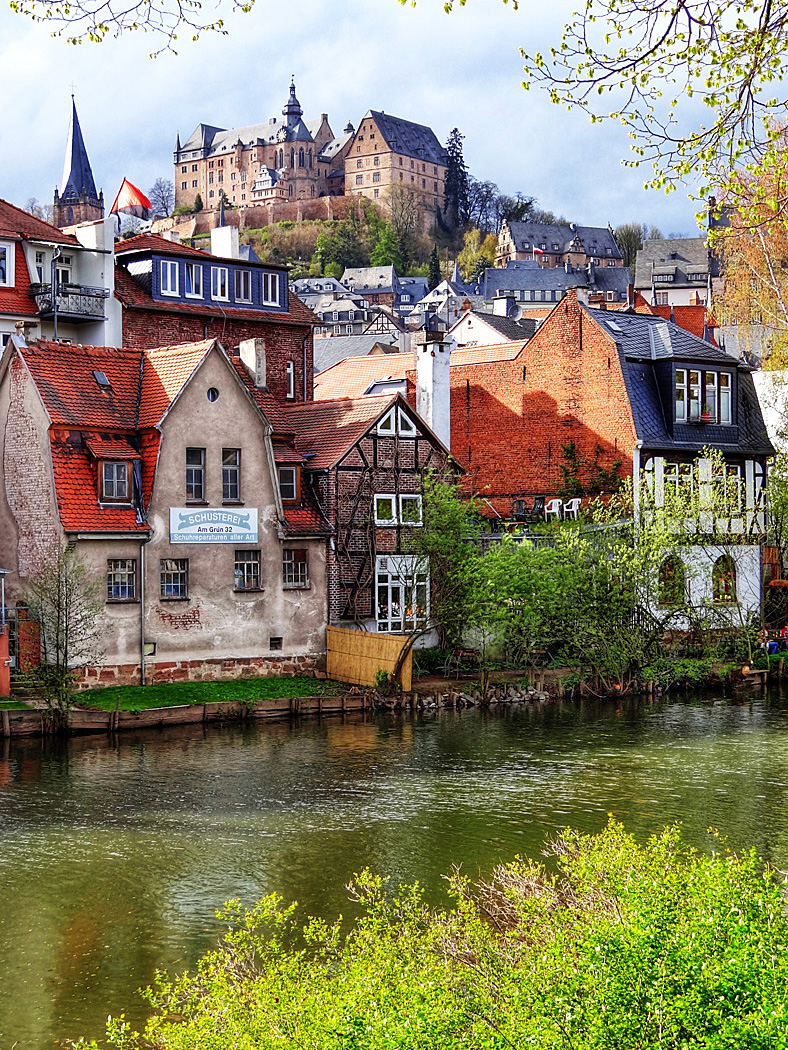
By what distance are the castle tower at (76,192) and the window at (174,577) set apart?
121 metres

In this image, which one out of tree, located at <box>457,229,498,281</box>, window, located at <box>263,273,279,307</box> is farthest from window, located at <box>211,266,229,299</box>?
tree, located at <box>457,229,498,281</box>

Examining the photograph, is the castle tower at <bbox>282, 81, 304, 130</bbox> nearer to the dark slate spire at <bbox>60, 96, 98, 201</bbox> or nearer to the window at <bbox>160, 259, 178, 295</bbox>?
the dark slate spire at <bbox>60, 96, 98, 201</bbox>

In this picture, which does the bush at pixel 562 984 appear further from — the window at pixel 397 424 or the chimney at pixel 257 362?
the chimney at pixel 257 362

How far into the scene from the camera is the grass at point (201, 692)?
3353 centimetres

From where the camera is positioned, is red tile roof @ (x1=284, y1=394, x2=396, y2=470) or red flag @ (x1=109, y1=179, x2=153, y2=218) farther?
red flag @ (x1=109, y1=179, x2=153, y2=218)

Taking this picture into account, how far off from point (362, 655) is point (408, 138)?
549 feet

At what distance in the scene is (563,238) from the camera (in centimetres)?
16888

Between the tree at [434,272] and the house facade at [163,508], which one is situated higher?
the tree at [434,272]

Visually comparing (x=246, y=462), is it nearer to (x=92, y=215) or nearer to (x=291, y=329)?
(x=291, y=329)

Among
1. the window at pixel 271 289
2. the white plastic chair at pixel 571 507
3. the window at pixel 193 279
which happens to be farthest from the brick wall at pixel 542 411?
the window at pixel 193 279

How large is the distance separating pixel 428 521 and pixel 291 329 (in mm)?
14977

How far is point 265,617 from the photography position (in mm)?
38531

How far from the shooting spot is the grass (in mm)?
33531

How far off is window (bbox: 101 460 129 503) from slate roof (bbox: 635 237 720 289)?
103617 mm
